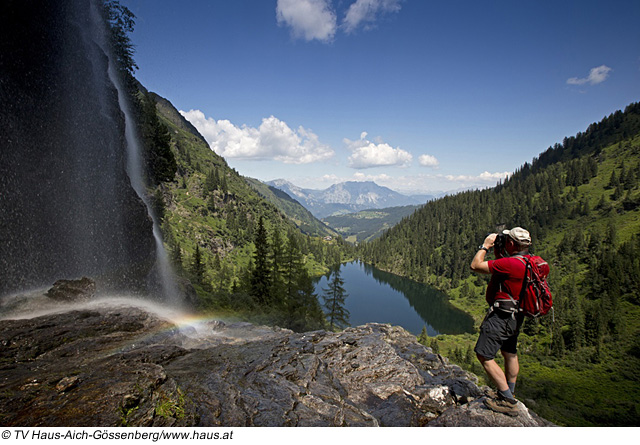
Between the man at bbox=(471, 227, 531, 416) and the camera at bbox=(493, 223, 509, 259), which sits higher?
the camera at bbox=(493, 223, 509, 259)

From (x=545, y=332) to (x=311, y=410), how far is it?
5444 inches

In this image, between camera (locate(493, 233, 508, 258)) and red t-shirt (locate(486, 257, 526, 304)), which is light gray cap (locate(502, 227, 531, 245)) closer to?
camera (locate(493, 233, 508, 258))

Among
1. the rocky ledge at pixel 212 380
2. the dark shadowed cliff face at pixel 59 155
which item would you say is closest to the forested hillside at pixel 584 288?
the rocky ledge at pixel 212 380

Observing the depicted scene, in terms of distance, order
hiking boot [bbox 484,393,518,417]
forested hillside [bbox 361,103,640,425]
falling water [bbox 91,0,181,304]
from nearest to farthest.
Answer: hiking boot [bbox 484,393,518,417] → falling water [bbox 91,0,181,304] → forested hillside [bbox 361,103,640,425]

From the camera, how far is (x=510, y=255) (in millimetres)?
6215

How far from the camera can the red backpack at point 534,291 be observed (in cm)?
561

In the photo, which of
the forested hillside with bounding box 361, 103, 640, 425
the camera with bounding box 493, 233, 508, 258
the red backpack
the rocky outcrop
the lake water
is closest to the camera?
the red backpack

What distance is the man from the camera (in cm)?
579

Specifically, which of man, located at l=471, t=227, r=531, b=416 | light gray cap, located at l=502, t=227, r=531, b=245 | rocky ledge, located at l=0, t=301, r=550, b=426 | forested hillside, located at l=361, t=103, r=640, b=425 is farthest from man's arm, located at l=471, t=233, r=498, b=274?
forested hillside, located at l=361, t=103, r=640, b=425

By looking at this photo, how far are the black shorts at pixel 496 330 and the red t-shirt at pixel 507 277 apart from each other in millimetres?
421

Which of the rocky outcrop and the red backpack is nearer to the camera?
the red backpack

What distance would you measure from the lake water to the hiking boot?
94185mm

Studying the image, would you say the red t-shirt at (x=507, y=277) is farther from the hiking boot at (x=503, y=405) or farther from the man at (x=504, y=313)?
the hiking boot at (x=503, y=405)

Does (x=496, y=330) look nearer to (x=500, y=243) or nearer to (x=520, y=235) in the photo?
(x=500, y=243)
